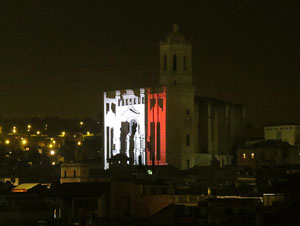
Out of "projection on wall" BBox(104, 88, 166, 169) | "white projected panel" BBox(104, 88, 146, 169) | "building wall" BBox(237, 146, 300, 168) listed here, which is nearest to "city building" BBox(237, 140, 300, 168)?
"building wall" BBox(237, 146, 300, 168)

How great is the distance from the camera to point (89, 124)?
5212 inches

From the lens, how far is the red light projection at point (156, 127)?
81.2 m

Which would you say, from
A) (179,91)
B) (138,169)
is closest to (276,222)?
(138,169)

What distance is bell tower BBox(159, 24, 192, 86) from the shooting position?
Answer: 8281 cm

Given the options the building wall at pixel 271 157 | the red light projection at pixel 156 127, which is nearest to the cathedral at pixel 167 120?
the red light projection at pixel 156 127

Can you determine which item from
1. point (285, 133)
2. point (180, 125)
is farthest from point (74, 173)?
point (285, 133)

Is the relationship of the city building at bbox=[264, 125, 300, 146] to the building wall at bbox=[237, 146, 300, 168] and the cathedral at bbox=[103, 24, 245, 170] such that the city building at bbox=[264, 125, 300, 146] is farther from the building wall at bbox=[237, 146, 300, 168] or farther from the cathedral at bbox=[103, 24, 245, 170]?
the building wall at bbox=[237, 146, 300, 168]

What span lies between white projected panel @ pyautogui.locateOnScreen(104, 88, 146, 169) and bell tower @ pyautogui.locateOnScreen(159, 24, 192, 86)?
201cm

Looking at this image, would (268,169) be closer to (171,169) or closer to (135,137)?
(171,169)

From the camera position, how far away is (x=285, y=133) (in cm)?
8906

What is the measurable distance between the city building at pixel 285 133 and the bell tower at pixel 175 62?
940cm

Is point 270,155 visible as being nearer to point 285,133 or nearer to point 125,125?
point 285,133

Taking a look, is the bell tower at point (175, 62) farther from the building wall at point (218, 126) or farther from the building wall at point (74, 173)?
the building wall at point (74, 173)

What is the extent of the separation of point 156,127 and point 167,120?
1017 mm
